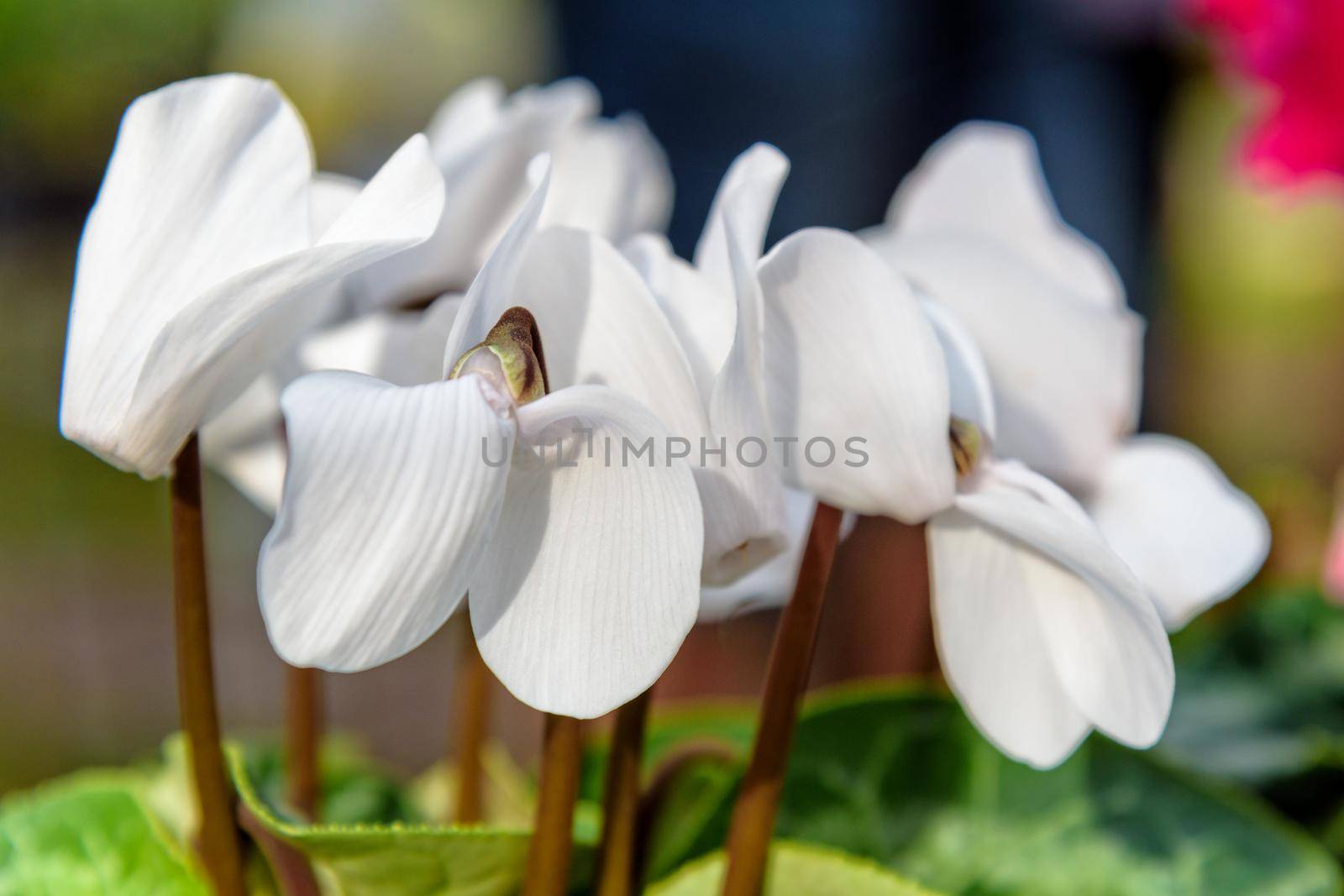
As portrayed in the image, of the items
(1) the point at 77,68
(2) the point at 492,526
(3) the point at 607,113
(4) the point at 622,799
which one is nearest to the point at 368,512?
(2) the point at 492,526

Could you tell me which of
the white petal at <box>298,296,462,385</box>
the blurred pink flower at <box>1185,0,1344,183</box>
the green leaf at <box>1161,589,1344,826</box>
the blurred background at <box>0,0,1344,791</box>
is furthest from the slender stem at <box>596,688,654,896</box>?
the blurred background at <box>0,0,1344,791</box>

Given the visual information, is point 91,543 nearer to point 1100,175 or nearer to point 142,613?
point 142,613

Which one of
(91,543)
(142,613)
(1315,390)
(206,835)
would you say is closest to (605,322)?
(206,835)

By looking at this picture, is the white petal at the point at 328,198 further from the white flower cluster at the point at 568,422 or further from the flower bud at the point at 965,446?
the flower bud at the point at 965,446

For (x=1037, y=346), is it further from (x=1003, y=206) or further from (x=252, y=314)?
(x=252, y=314)

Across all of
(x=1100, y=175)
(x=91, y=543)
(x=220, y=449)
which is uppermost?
(x=220, y=449)

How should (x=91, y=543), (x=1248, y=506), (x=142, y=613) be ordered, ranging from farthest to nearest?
(x=91, y=543)
(x=142, y=613)
(x=1248, y=506)
